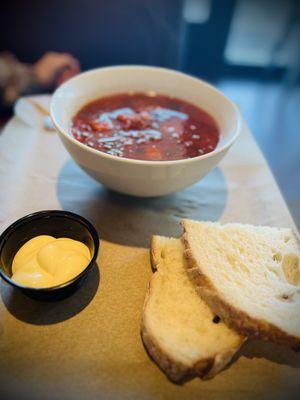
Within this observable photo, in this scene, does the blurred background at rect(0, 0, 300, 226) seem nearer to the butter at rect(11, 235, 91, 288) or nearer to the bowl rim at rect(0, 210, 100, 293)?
the bowl rim at rect(0, 210, 100, 293)

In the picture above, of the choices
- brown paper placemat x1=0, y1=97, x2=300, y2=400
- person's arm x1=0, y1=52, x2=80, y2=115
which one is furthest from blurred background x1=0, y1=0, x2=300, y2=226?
brown paper placemat x1=0, y1=97, x2=300, y2=400

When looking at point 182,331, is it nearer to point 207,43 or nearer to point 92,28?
point 92,28

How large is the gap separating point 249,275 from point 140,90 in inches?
61.9

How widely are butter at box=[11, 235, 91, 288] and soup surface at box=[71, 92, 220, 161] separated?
2.00ft

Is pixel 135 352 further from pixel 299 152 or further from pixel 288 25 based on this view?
pixel 288 25

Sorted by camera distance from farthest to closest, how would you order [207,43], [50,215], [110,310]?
1. [207,43]
2. [50,215]
3. [110,310]

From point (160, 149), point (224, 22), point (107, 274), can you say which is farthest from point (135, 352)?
point (224, 22)

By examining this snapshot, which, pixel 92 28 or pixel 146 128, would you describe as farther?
pixel 92 28

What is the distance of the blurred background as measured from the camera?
3.14 meters

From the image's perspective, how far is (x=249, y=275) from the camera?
5.69 ft

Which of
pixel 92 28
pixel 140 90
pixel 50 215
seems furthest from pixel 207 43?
pixel 50 215

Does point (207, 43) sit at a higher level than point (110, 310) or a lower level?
higher

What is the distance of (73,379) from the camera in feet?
4.77

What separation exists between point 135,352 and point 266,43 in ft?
14.4
